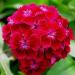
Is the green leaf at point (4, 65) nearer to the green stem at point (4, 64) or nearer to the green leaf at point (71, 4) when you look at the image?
the green stem at point (4, 64)

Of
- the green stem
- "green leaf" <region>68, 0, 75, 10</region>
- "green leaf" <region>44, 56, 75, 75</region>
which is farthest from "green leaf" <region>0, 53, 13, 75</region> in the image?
"green leaf" <region>68, 0, 75, 10</region>

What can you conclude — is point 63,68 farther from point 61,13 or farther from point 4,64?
point 61,13

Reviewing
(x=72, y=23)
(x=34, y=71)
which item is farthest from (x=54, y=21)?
(x=72, y=23)

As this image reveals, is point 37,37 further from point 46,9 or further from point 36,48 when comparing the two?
point 46,9

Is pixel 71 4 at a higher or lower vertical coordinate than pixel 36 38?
lower

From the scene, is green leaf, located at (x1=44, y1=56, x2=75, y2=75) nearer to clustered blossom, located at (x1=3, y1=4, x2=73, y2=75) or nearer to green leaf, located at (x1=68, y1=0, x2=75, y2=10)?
clustered blossom, located at (x1=3, y1=4, x2=73, y2=75)

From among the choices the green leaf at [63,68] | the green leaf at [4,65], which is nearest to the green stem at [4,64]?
the green leaf at [4,65]

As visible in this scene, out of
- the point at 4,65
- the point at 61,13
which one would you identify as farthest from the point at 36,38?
the point at 61,13
